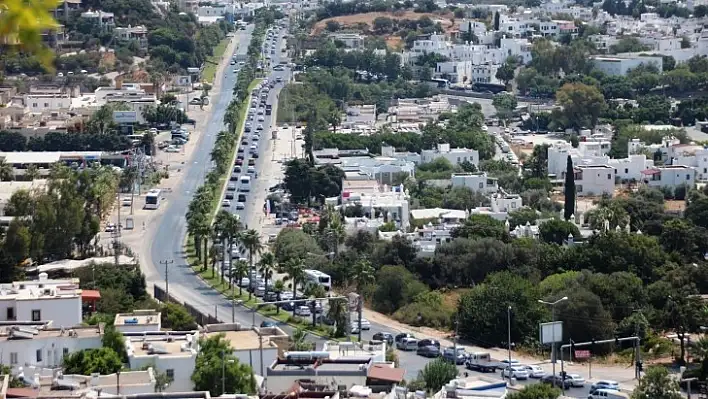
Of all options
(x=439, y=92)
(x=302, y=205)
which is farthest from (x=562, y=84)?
(x=302, y=205)

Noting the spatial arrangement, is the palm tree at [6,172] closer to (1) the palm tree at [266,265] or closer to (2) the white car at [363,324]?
(1) the palm tree at [266,265]

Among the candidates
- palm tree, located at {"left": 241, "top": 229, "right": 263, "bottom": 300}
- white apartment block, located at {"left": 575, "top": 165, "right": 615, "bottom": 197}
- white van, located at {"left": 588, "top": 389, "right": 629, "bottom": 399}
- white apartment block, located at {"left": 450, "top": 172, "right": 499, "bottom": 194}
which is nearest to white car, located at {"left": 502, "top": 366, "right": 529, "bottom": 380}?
white van, located at {"left": 588, "top": 389, "right": 629, "bottom": 399}

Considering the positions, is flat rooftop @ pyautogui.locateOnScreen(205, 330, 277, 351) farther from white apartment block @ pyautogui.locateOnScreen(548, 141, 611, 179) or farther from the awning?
white apartment block @ pyautogui.locateOnScreen(548, 141, 611, 179)

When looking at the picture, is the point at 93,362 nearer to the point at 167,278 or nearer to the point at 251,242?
the point at 251,242

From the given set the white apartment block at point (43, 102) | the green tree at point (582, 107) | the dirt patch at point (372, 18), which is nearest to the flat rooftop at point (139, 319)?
the white apartment block at point (43, 102)

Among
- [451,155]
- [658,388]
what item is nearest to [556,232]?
[451,155]

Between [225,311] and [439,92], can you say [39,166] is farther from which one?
[439,92]
